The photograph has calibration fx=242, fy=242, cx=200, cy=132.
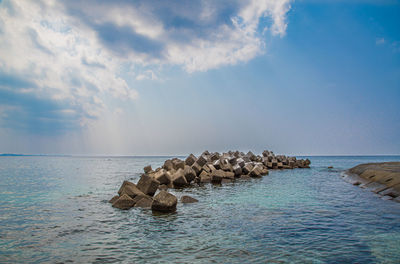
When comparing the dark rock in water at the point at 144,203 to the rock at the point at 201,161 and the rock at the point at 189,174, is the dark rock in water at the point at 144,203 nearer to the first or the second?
the rock at the point at 189,174

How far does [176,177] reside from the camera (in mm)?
17094

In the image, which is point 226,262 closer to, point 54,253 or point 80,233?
point 54,253

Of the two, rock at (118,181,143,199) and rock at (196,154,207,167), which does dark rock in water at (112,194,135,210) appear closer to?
rock at (118,181,143,199)

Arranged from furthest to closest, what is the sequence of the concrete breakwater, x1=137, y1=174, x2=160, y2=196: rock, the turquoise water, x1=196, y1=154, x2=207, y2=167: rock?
x1=196, y1=154, x2=207, y2=167: rock, x1=137, y1=174, x2=160, y2=196: rock, the concrete breakwater, the turquoise water

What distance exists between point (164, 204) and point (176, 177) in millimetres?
7639

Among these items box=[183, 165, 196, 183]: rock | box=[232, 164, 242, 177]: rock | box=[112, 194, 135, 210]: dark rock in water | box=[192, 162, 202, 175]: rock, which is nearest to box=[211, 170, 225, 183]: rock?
box=[192, 162, 202, 175]: rock

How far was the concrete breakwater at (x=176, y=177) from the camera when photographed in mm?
10312

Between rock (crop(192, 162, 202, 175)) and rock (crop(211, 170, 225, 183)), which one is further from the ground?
rock (crop(192, 162, 202, 175))

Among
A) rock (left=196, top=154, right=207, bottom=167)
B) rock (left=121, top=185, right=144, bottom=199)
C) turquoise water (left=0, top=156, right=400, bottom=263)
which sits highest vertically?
rock (left=196, top=154, right=207, bottom=167)

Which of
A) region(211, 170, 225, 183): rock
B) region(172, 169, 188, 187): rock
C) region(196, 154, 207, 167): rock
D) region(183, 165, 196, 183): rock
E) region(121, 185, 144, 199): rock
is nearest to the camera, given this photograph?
region(121, 185, 144, 199): rock

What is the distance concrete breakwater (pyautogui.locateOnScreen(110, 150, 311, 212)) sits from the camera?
10312mm

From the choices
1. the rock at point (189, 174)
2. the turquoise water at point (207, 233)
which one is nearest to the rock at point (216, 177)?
the rock at point (189, 174)

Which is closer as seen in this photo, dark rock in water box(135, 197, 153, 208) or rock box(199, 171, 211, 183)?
dark rock in water box(135, 197, 153, 208)

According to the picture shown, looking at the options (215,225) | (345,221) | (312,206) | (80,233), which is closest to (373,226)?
(345,221)
